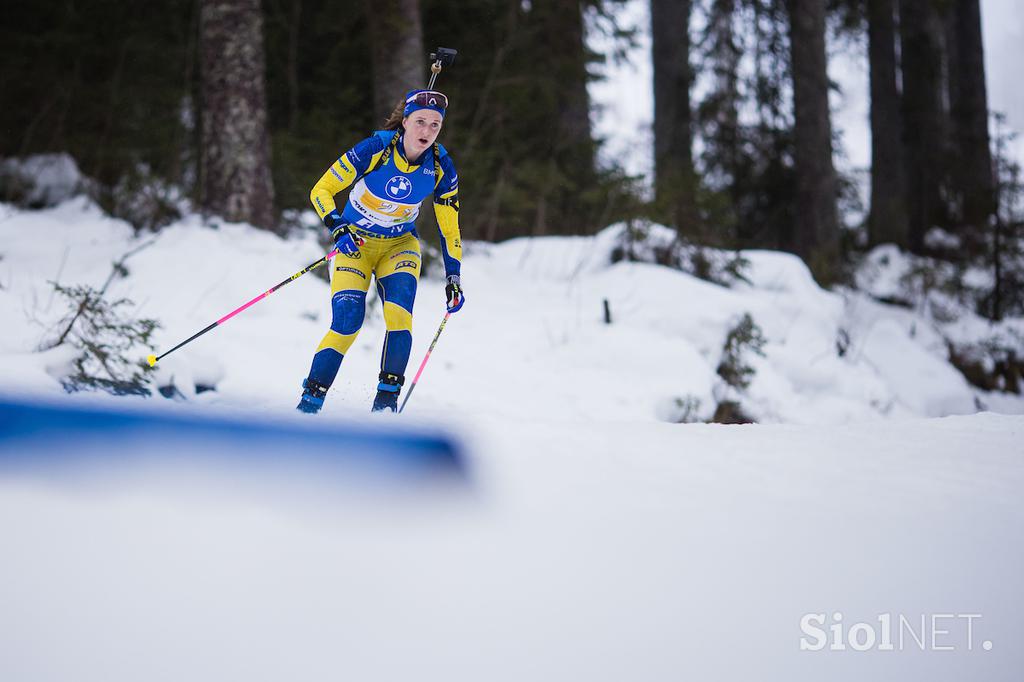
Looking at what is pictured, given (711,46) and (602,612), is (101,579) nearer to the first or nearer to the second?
(602,612)

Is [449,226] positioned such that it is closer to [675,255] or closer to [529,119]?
[675,255]

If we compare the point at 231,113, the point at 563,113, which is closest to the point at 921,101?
the point at 563,113

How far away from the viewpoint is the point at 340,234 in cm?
423

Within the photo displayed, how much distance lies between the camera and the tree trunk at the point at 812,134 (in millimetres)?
11906

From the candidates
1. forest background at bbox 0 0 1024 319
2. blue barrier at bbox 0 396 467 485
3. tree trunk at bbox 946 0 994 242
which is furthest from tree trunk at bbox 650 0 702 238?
blue barrier at bbox 0 396 467 485

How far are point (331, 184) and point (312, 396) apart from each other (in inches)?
46.7

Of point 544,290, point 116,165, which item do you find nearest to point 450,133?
point 544,290

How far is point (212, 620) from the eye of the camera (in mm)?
2033

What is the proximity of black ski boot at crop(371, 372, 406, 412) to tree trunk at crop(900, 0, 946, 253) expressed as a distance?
526 inches

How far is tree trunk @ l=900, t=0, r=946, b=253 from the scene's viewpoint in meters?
14.9

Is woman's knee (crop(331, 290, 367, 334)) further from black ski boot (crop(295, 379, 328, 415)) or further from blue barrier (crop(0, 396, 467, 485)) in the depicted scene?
blue barrier (crop(0, 396, 467, 485))

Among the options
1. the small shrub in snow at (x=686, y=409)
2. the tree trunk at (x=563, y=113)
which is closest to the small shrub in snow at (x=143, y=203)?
the tree trunk at (x=563, y=113)

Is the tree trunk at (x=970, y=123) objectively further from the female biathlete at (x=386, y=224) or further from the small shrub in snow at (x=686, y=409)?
the female biathlete at (x=386, y=224)

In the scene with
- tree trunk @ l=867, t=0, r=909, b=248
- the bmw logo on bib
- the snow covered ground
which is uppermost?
tree trunk @ l=867, t=0, r=909, b=248
